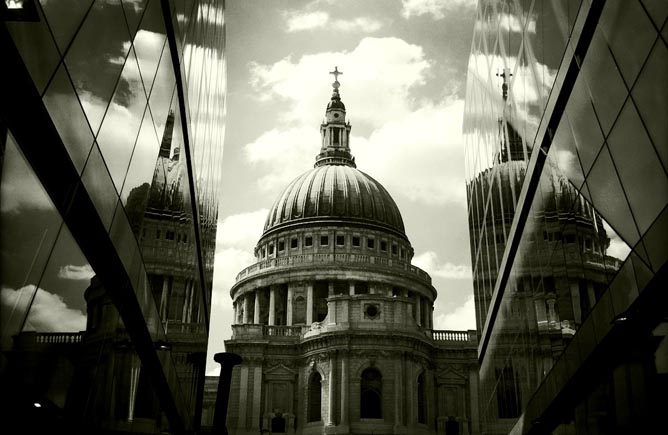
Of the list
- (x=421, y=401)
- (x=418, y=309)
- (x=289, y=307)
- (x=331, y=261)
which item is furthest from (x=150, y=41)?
(x=418, y=309)

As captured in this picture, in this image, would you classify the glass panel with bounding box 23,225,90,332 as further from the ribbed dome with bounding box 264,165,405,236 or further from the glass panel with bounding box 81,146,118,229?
the ribbed dome with bounding box 264,165,405,236

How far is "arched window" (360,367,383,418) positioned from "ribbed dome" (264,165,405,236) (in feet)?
84.3

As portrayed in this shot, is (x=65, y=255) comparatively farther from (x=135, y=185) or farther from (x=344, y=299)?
(x=344, y=299)

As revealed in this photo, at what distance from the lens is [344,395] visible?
62250 millimetres

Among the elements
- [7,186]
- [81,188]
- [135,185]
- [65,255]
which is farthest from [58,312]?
[135,185]

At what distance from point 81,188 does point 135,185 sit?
3748mm

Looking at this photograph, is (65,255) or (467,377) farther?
(467,377)

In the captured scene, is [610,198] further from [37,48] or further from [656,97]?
[37,48]

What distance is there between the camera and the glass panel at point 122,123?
11292mm

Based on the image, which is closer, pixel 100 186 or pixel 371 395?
pixel 100 186

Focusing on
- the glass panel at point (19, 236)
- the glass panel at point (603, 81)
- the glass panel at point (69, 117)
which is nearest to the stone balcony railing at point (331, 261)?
the glass panel at point (603, 81)

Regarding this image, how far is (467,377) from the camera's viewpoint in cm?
6781

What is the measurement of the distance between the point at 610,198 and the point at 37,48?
9.26 metres

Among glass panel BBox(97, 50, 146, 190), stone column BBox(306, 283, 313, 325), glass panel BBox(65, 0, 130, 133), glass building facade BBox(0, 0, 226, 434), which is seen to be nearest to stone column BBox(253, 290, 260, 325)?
stone column BBox(306, 283, 313, 325)
